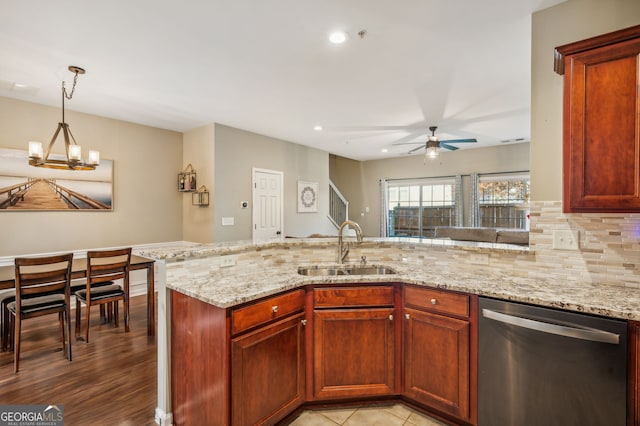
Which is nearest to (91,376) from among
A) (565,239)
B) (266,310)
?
(266,310)

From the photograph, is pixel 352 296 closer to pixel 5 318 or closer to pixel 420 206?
pixel 5 318

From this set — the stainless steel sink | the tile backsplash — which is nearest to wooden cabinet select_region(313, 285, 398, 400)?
the stainless steel sink

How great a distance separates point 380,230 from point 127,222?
6.23 m

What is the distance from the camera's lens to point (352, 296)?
6.68 ft

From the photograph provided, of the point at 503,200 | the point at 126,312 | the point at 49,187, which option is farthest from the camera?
the point at 503,200

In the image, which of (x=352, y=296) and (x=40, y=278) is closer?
(x=352, y=296)

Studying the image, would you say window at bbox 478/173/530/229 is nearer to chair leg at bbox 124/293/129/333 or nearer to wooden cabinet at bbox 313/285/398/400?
wooden cabinet at bbox 313/285/398/400

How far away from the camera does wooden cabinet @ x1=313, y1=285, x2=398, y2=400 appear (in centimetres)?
203

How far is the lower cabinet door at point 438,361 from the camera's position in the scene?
1.80m

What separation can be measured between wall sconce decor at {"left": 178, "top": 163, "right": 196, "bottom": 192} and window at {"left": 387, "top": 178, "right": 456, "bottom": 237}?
18.0ft

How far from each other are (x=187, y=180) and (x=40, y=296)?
2.61 meters

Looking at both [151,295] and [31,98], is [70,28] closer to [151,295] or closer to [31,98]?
[31,98]

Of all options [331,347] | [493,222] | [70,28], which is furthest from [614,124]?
[493,222]

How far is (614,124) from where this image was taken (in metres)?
1.56
